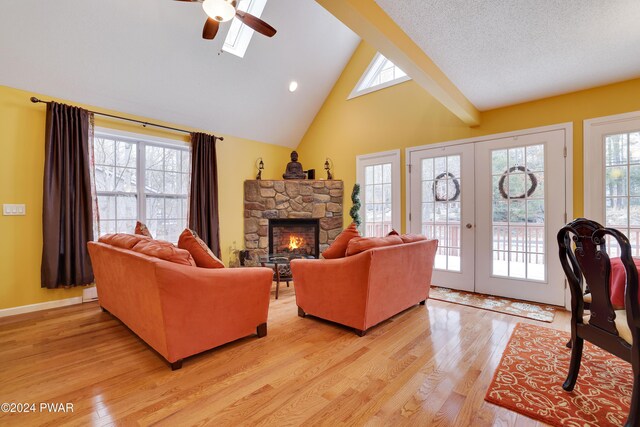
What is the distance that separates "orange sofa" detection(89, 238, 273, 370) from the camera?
80.5 inches

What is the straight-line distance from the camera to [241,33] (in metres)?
4.17

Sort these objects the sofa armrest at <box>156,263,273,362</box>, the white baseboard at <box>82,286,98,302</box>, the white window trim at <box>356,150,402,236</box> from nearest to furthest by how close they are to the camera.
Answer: the sofa armrest at <box>156,263,273,362</box> < the white baseboard at <box>82,286,98,302</box> < the white window trim at <box>356,150,402,236</box>

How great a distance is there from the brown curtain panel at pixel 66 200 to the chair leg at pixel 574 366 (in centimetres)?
480

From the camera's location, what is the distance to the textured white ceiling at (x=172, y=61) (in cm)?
309

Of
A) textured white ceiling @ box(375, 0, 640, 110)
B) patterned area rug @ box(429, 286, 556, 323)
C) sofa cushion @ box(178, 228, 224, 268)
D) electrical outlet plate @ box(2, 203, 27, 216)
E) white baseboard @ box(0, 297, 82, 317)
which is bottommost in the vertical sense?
patterned area rug @ box(429, 286, 556, 323)

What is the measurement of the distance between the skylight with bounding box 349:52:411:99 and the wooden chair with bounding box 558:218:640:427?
3.92 m

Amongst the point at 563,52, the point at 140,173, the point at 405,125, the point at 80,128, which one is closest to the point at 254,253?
the point at 140,173

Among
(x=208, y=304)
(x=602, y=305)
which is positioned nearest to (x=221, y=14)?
(x=208, y=304)

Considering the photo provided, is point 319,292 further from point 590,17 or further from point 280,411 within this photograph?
point 590,17

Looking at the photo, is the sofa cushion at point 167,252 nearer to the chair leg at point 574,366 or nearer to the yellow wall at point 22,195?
the yellow wall at point 22,195

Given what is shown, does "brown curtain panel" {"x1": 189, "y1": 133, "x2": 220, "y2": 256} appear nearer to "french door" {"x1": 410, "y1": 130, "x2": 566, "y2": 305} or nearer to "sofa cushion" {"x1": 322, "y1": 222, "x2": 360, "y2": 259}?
"sofa cushion" {"x1": 322, "y1": 222, "x2": 360, "y2": 259}

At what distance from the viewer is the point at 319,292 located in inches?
116

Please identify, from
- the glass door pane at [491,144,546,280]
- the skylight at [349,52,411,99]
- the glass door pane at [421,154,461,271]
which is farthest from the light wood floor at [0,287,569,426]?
the skylight at [349,52,411,99]

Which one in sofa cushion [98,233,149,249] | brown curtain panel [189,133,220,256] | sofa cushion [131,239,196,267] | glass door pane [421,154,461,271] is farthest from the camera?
brown curtain panel [189,133,220,256]
